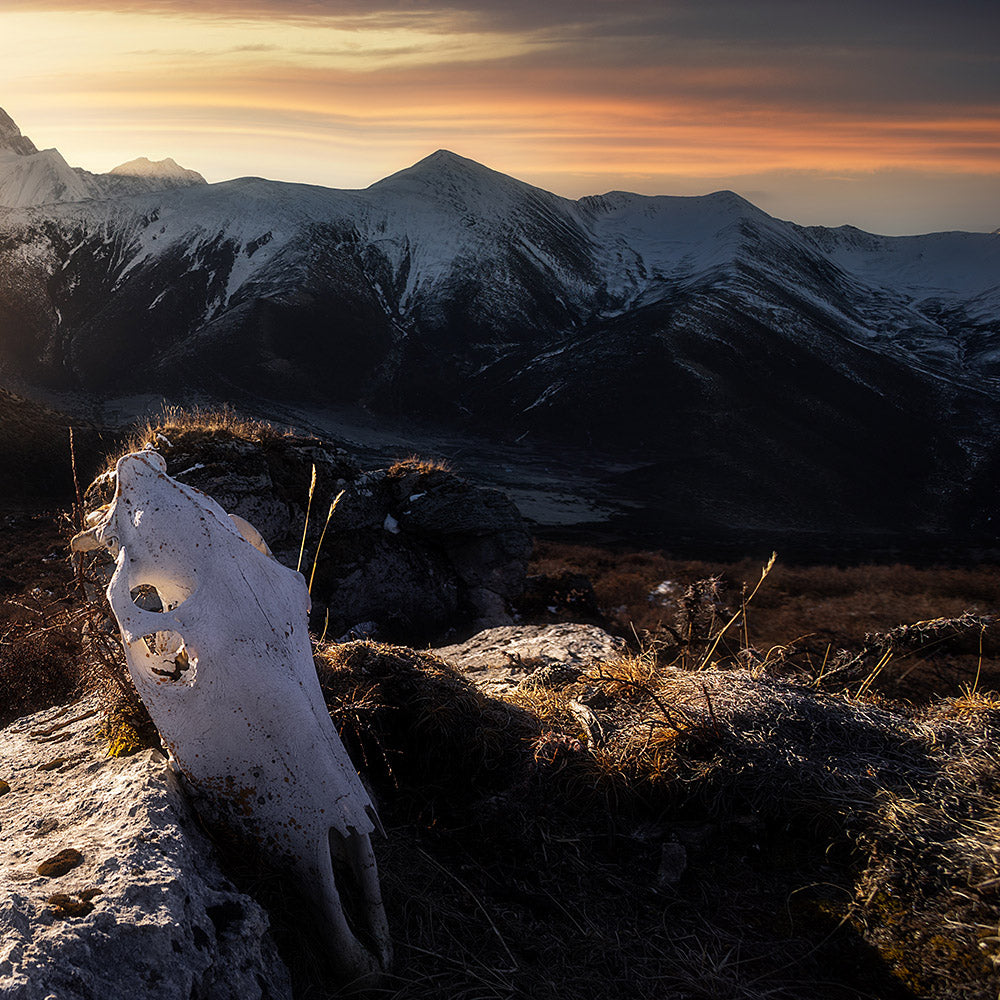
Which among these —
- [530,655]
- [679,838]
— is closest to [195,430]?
[530,655]

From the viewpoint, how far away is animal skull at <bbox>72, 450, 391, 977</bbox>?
260cm

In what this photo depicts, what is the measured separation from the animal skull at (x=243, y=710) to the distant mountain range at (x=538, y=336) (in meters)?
37.3

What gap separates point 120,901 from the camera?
2062 millimetres

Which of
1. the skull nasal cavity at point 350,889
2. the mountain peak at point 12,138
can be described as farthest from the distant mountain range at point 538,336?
the mountain peak at point 12,138

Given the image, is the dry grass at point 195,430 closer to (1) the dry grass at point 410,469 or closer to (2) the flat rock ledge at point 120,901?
(1) the dry grass at point 410,469

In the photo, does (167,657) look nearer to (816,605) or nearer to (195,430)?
(195,430)

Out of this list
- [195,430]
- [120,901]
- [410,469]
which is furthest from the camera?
[410,469]

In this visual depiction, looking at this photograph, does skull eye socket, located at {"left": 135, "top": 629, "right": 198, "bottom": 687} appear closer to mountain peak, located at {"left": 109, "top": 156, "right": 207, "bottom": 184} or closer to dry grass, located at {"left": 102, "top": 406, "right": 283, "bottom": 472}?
dry grass, located at {"left": 102, "top": 406, "right": 283, "bottom": 472}

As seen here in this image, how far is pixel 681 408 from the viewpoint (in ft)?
225

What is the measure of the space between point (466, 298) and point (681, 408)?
39.4m

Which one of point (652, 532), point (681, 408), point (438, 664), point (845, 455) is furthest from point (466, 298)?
point (438, 664)

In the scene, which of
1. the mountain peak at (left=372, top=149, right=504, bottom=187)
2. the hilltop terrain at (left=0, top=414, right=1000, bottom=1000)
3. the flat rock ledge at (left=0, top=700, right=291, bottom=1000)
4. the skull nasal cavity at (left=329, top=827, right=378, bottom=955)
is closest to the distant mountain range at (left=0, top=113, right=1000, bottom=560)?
the mountain peak at (left=372, top=149, right=504, bottom=187)

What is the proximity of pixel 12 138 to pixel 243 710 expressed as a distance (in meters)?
215

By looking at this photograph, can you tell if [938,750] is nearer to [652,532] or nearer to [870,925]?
[870,925]
